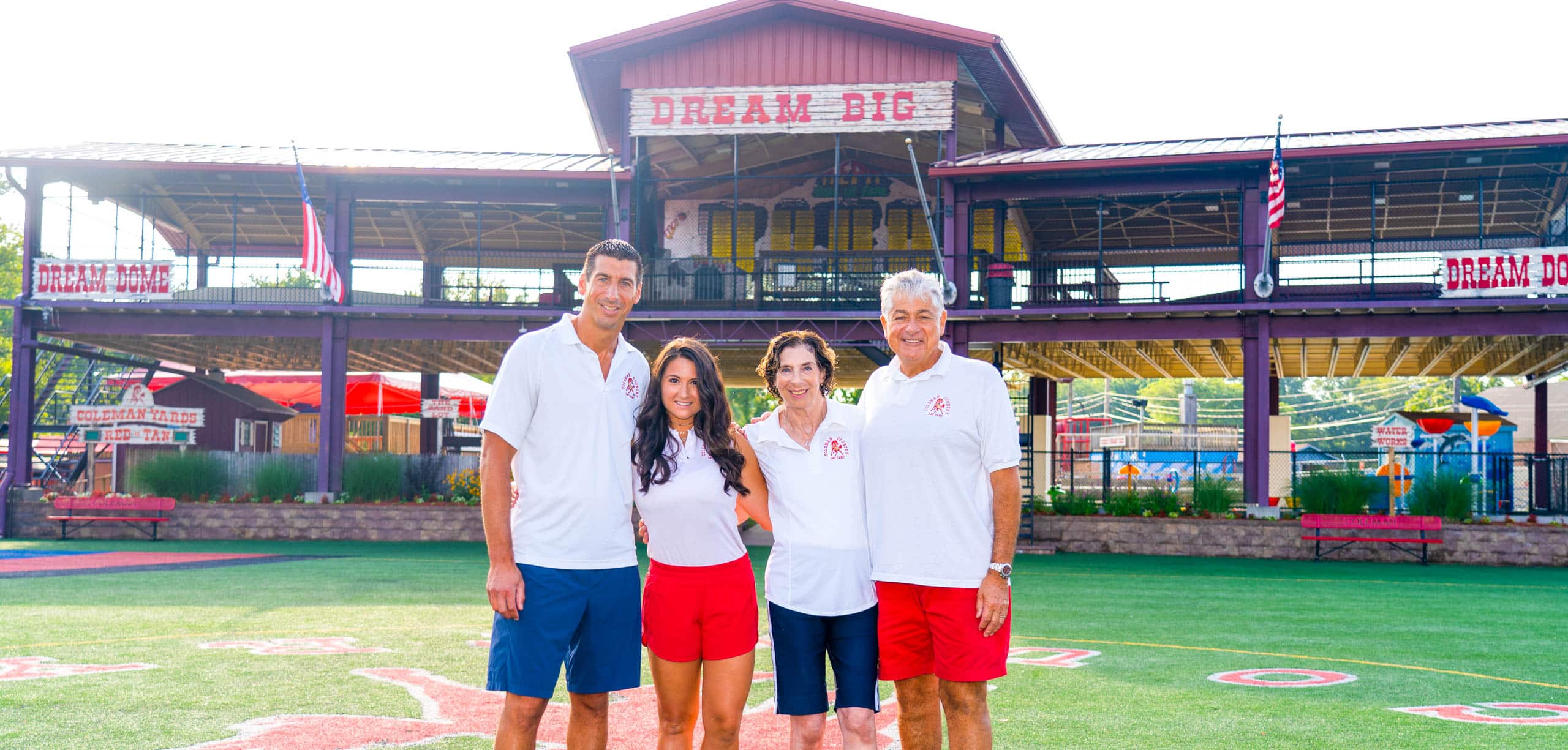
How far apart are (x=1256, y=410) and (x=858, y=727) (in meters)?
17.9

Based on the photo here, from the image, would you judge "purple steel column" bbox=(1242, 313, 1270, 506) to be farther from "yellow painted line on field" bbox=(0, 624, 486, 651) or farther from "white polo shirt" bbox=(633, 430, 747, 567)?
"white polo shirt" bbox=(633, 430, 747, 567)

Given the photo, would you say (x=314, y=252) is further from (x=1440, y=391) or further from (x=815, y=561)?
(x=1440, y=391)

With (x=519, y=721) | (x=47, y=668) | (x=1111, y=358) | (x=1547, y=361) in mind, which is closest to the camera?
(x=519, y=721)

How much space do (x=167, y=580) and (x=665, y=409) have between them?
11.6 metres


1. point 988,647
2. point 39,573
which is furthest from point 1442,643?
point 39,573

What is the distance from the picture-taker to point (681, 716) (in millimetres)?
4309

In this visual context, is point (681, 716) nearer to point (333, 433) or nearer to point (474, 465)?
point (333, 433)

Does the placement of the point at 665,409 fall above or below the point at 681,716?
above

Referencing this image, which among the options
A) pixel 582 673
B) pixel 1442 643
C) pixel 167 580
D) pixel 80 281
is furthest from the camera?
pixel 80 281

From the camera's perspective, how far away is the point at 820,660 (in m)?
4.47

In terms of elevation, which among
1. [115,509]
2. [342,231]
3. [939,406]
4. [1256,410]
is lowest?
[115,509]

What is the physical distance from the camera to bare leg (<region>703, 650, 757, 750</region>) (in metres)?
4.28

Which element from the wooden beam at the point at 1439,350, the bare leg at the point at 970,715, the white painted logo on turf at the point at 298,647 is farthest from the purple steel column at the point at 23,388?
the wooden beam at the point at 1439,350

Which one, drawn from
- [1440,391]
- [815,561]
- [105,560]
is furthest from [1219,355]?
[1440,391]
